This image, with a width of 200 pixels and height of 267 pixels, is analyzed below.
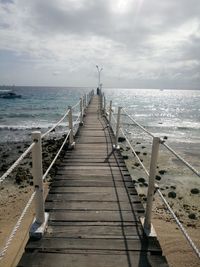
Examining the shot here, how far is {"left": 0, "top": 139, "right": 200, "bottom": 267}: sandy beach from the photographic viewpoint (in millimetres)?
6520

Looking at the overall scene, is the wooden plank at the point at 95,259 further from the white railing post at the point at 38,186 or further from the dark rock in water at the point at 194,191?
the dark rock in water at the point at 194,191

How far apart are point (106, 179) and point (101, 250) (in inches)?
92.9

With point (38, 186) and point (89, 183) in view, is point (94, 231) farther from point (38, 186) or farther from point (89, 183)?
point (89, 183)

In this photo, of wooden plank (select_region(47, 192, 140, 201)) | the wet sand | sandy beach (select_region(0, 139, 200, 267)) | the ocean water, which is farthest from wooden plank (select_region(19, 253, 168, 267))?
the ocean water

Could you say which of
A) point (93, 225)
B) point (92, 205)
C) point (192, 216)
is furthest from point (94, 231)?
point (192, 216)

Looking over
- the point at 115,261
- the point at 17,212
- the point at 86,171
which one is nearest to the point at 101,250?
the point at 115,261

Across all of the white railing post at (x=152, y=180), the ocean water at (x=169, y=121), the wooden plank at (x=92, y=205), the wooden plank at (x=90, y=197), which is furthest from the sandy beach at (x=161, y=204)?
the ocean water at (x=169, y=121)

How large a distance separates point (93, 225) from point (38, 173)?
3.60ft

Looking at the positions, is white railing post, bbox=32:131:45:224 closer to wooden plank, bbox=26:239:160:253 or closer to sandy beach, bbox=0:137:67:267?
wooden plank, bbox=26:239:160:253

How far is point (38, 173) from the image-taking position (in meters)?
3.49

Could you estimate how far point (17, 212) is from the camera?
8.40 m

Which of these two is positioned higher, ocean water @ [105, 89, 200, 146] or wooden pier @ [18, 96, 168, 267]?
wooden pier @ [18, 96, 168, 267]

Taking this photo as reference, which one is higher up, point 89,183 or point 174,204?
point 89,183

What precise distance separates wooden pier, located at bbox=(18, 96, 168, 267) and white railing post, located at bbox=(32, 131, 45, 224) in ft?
0.83
